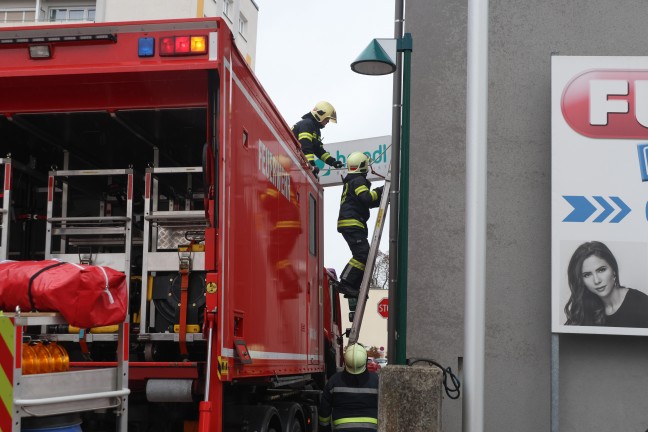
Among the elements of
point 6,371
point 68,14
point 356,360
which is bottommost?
point 356,360

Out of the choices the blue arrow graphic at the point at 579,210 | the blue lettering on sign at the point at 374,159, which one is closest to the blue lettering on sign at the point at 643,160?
the blue arrow graphic at the point at 579,210

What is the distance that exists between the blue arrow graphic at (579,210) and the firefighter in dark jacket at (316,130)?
4.54 m

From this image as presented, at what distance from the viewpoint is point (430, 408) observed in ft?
19.4

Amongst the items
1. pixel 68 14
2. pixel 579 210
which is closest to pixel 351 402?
pixel 579 210

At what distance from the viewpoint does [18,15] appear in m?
43.3

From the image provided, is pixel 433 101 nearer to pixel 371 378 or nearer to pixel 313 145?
pixel 371 378

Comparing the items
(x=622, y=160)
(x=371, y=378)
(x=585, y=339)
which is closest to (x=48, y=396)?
(x=371, y=378)

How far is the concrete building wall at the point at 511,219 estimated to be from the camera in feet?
23.9

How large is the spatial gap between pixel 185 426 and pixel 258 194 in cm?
179

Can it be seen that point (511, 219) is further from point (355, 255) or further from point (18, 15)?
point (18, 15)

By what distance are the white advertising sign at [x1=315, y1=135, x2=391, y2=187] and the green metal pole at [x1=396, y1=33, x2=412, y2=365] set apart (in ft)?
11.2

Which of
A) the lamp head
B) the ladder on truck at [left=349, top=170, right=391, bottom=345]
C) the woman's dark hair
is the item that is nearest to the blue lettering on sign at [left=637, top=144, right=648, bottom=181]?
the woman's dark hair

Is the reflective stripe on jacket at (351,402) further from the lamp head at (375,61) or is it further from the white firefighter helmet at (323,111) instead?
the white firefighter helmet at (323,111)

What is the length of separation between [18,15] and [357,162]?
37806 mm
